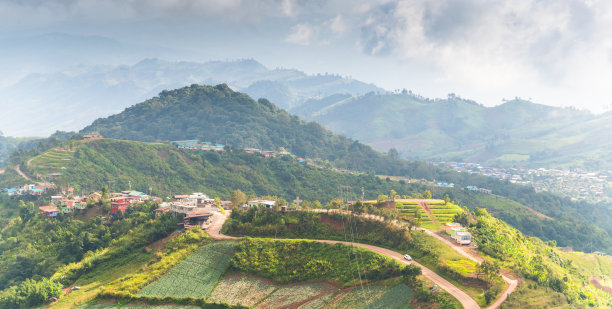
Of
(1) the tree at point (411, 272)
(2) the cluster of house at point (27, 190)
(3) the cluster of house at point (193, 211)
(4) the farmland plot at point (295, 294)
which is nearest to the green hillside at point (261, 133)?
(2) the cluster of house at point (27, 190)

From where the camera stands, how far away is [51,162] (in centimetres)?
8775

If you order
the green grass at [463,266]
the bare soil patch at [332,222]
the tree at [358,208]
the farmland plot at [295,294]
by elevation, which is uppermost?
the tree at [358,208]

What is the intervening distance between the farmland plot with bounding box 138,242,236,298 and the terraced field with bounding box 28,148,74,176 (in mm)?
55095

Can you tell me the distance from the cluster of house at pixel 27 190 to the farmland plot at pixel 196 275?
43.6 meters

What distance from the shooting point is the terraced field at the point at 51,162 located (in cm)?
8438

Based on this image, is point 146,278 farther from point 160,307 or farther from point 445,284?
point 445,284

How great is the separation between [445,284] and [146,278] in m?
28.5

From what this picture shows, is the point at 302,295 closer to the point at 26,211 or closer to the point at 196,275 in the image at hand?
the point at 196,275

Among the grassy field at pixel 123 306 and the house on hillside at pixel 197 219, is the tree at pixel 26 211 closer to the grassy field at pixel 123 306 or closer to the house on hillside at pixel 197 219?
the house on hillside at pixel 197 219

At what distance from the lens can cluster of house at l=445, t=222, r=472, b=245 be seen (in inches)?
1795

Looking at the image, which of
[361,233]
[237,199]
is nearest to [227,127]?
[237,199]

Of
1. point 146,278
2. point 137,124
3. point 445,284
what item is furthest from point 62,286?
point 137,124

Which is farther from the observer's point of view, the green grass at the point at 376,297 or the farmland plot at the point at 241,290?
the farmland plot at the point at 241,290

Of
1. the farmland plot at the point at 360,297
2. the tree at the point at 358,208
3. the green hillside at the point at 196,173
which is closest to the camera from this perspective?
the farmland plot at the point at 360,297
